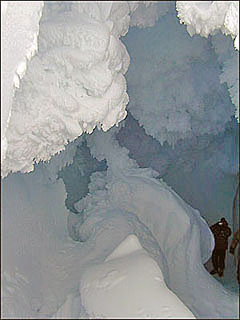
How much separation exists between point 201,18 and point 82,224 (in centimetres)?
151

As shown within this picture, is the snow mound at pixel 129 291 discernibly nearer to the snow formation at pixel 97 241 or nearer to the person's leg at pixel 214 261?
the snow formation at pixel 97 241

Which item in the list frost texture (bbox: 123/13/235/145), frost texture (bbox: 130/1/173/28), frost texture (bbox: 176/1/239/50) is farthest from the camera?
frost texture (bbox: 123/13/235/145)

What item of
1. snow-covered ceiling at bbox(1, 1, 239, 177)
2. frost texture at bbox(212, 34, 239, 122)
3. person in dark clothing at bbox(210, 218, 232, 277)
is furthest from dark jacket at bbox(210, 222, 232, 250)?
snow-covered ceiling at bbox(1, 1, 239, 177)

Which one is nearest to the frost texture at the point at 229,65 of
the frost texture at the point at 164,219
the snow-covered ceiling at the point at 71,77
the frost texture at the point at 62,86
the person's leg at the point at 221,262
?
the snow-covered ceiling at the point at 71,77

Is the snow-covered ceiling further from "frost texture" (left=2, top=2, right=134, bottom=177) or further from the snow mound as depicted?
the snow mound

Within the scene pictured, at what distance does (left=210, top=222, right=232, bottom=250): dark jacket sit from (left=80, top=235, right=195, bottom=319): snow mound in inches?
65.1

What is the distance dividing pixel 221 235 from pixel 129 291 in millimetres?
1958

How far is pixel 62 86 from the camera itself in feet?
4.50

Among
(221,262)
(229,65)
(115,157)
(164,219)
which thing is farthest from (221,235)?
(229,65)

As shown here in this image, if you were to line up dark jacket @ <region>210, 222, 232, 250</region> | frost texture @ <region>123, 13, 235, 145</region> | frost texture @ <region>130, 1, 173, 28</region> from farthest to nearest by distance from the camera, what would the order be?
1. dark jacket @ <region>210, 222, 232, 250</region>
2. frost texture @ <region>123, 13, 235, 145</region>
3. frost texture @ <region>130, 1, 173, 28</region>

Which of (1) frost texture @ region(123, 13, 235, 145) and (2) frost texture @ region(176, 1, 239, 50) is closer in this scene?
(2) frost texture @ region(176, 1, 239, 50)

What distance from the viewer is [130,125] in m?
2.99

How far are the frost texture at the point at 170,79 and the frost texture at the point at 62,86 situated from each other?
120 centimetres

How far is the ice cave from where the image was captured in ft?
4.34
